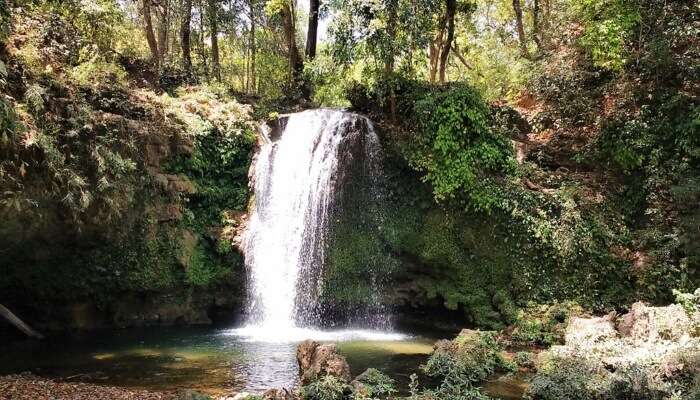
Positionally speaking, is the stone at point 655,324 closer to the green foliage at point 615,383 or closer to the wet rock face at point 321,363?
the green foliage at point 615,383

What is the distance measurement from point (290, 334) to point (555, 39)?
12965 millimetres

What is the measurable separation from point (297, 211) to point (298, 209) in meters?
0.06

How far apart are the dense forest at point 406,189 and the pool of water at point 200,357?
1041mm

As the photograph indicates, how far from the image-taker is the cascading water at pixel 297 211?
1416 cm

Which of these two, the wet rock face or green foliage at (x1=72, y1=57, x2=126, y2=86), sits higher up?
green foliage at (x1=72, y1=57, x2=126, y2=86)

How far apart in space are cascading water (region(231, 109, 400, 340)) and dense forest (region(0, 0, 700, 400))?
247mm

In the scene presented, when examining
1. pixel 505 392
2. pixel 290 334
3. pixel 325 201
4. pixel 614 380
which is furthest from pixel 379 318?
pixel 614 380

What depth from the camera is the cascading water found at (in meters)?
14.2

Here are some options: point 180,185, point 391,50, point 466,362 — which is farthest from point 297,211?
point 466,362

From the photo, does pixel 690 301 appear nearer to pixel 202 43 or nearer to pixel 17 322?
pixel 17 322

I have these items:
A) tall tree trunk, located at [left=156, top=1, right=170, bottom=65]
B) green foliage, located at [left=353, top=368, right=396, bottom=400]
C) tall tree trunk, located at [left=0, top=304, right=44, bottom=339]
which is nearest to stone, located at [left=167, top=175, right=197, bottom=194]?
tall tree trunk, located at [left=0, top=304, right=44, bottom=339]

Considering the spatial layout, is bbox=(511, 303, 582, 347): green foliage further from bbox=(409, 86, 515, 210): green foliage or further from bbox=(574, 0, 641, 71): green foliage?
bbox=(574, 0, 641, 71): green foliage

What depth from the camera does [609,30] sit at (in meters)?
14.0

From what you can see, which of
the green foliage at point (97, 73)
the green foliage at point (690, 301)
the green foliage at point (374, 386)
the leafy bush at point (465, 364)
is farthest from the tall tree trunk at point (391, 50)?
the green foliage at point (374, 386)
